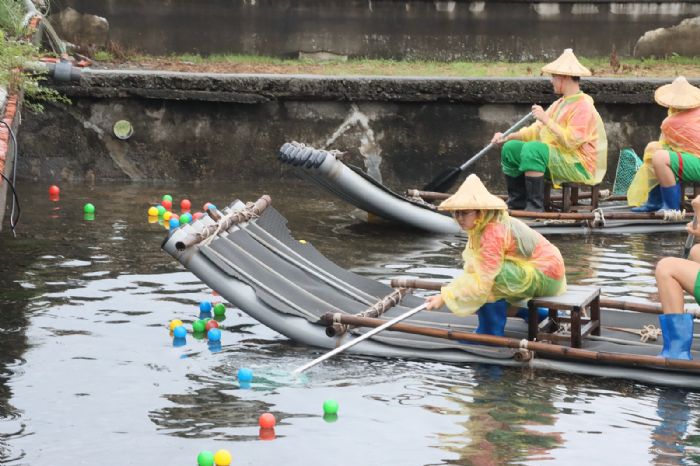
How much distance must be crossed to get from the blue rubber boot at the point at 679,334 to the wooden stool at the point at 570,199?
4.92 meters

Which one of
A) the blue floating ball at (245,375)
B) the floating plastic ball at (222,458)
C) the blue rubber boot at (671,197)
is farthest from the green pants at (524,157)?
the floating plastic ball at (222,458)

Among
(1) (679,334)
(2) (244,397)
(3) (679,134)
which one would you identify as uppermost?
(3) (679,134)

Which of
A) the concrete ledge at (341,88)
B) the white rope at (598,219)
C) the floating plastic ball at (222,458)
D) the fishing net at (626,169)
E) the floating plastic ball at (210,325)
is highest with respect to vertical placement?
the concrete ledge at (341,88)

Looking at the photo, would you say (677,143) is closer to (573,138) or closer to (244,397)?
(573,138)

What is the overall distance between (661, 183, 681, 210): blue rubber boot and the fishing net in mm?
667

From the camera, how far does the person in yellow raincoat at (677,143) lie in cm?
1192

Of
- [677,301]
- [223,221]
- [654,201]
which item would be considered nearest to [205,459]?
[223,221]

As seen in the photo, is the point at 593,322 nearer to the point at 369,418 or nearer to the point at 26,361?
the point at 369,418

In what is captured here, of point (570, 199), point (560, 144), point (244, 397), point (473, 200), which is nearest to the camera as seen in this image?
point (244, 397)

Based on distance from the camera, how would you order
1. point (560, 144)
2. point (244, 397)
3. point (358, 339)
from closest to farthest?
point (244, 397) → point (358, 339) → point (560, 144)

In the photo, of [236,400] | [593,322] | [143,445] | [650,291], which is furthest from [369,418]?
[650,291]

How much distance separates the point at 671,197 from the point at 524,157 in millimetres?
1356

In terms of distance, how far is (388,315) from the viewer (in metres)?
8.61

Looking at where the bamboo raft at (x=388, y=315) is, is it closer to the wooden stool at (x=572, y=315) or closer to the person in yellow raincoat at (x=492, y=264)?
the wooden stool at (x=572, y=315)
